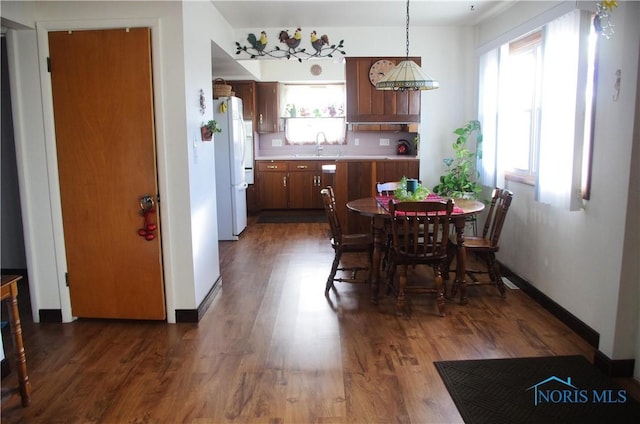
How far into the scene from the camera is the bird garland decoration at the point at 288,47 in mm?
5094

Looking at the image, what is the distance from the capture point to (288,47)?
17.2 ft

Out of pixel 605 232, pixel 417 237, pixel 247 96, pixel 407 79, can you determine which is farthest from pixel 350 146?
pixel 605 232

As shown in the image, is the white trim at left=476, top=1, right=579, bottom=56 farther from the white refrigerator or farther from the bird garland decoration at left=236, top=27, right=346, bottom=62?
the white refrigerator

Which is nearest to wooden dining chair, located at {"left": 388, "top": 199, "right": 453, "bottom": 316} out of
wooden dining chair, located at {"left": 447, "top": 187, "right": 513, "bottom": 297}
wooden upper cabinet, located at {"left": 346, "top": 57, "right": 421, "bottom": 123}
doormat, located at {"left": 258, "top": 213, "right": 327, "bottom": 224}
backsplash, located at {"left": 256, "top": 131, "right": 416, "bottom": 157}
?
wooden dining chair, located at {"left": 447, "top": 187, "right": 513, "bottom": 297}

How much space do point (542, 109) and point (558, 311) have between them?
1518mm

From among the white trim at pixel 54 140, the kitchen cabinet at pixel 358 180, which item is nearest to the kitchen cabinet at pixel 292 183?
the kitchen cabinet at pixel 358 180

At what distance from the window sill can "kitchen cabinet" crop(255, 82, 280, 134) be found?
4529mm

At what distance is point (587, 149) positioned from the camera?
3.18 metres

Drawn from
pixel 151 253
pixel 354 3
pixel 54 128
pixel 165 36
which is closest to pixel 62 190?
pixel 54 128

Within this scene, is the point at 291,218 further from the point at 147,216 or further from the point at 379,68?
the point at 147,216

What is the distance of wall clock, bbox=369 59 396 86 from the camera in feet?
18.2

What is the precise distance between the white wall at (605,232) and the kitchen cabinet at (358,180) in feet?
7.25

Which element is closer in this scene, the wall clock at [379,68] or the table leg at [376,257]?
the table leg at [376,257]

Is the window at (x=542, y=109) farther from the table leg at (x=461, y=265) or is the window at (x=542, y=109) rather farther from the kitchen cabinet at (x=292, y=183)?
the kitchen cabinet at (x=292, y=183)
